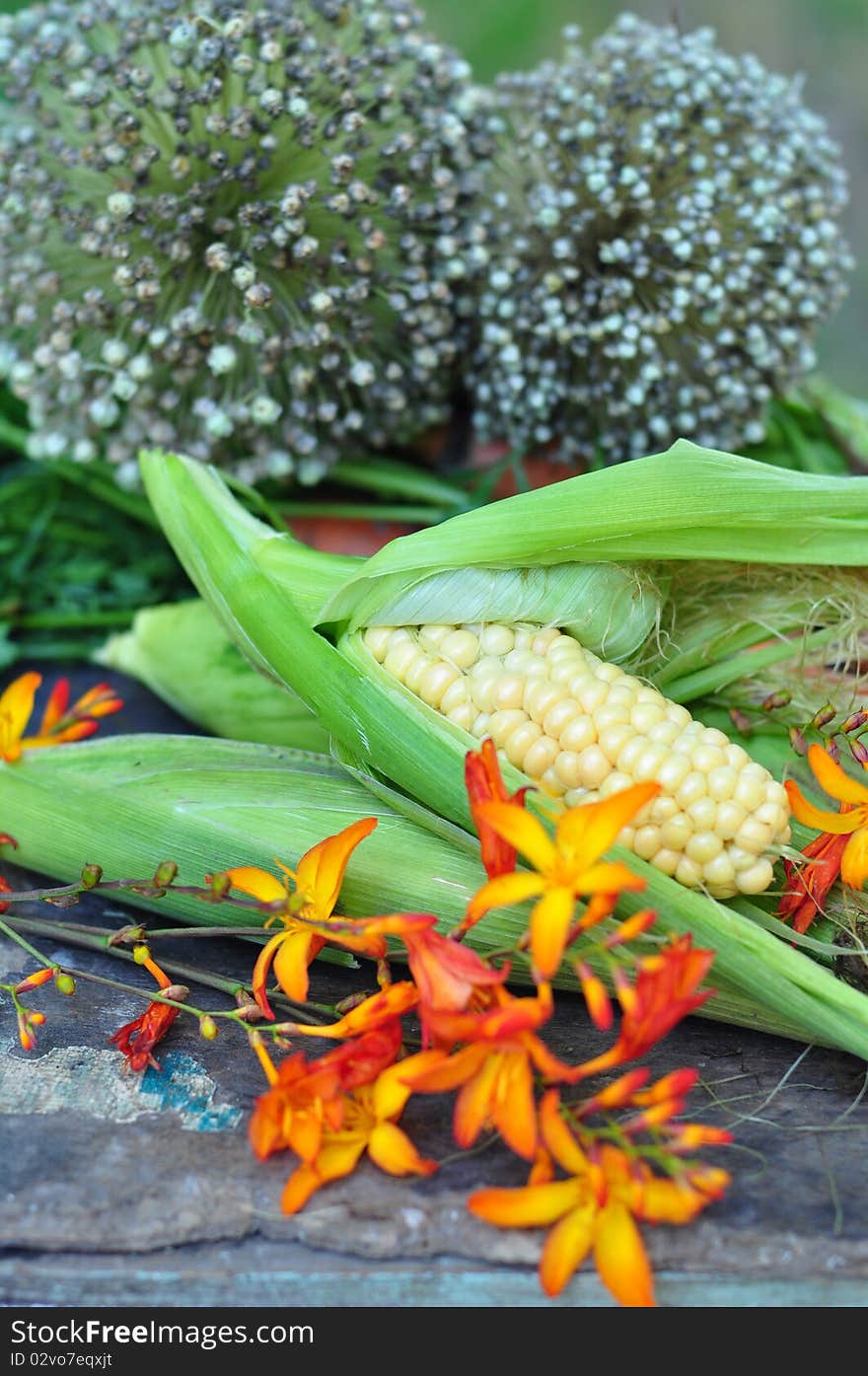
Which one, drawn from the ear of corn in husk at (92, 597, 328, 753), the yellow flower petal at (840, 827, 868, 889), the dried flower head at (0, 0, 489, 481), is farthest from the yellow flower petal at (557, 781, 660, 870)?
the dried flower head at (0, 0, 489, 481)

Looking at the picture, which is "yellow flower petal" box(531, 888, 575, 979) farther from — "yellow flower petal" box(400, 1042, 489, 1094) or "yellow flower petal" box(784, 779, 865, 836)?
"yellow flower petal" box(784, 779, 865, 836)

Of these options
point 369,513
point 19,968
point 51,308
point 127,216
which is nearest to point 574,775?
point 19,968

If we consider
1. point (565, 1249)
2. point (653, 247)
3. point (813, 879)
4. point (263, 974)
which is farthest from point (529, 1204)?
point (653, 247)

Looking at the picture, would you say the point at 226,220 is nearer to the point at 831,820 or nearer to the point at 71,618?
the point at 71,618

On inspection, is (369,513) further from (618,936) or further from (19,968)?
(618,936)

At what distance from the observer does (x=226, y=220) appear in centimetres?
121

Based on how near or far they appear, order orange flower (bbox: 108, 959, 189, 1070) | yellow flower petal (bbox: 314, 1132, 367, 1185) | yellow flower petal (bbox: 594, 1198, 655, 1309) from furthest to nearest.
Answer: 1. orange flower (bbox: 108, 959, 189, 1070)
2. yellow flower petal (bbox: 314, 1132, 367, 1185)
3. yellow flower petal (bbox: 594, 1198, 655, 1309)

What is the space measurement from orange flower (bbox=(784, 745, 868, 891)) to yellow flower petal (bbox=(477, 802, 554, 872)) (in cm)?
25

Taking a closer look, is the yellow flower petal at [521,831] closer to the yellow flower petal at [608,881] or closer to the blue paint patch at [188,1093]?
the yellow flower petal at [608,881]

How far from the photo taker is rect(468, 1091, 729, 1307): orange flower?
26.5 inches

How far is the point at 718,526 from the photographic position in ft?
3.10

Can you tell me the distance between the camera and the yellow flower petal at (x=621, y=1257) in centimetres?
67

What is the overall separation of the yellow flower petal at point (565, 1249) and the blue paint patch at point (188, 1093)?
0.29 m

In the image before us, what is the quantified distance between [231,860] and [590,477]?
45 centimetres
